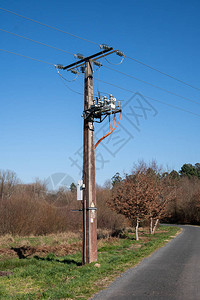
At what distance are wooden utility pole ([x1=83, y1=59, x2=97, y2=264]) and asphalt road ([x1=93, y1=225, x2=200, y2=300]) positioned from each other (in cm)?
179

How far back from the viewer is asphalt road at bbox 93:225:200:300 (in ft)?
23.3

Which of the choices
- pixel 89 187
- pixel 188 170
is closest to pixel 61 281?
pixel 89 187

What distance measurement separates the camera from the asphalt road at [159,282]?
712 centimetres

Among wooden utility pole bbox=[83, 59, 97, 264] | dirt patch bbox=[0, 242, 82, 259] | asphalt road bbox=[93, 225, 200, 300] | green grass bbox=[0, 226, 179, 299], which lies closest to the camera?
asphalt road bbox=[93, 225, 200, 300]

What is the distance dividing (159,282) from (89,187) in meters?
4.27

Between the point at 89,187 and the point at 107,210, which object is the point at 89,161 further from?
the point at 107,210

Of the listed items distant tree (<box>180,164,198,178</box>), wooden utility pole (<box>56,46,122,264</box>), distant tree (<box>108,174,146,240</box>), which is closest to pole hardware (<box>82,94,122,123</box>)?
wooden utility pole (<box>56,46,122,264</box>)

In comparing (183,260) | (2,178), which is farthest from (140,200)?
(2,178)

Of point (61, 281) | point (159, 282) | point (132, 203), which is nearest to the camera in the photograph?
point (159, 282)

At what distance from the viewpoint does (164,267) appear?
10570 mm

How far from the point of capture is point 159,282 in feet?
27.4

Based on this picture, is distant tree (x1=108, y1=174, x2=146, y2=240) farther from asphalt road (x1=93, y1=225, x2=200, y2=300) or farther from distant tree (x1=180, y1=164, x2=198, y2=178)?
distant tree (x1=180, y1=164, x2=198, y2=178)

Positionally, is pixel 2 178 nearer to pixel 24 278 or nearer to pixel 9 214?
pixel 9 214

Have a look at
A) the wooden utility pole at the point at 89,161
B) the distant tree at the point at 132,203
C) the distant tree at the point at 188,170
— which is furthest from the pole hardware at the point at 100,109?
the distant tree at the point at 188,170
